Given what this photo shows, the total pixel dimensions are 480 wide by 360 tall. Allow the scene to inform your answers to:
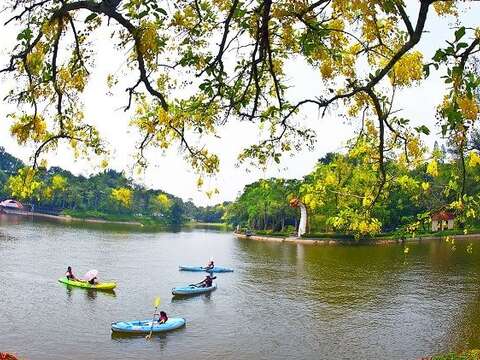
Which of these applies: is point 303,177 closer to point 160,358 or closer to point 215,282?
point 215,282

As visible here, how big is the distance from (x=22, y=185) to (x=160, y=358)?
10.7 meters

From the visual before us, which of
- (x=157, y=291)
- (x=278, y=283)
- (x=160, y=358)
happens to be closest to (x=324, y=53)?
(x=160, y=358)

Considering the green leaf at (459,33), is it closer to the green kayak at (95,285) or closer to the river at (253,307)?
the river at (253,307)

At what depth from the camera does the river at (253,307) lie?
16047 millimetres

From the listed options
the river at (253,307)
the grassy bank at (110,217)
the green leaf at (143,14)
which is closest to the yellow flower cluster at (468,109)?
the green leaf at (143,14)

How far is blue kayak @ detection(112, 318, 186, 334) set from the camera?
664 inches

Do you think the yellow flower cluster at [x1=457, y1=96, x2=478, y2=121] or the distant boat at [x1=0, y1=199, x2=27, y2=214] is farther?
the distant boat at [x1=0, y1=199, x2=27, y2=214]

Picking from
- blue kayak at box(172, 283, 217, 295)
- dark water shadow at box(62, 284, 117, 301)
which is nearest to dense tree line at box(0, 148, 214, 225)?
dark water shadow at box(62, 284, 117, 301)

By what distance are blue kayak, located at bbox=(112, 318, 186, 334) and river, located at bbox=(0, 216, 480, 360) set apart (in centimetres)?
33

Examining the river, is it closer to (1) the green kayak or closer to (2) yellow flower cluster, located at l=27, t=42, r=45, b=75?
(1) the green kayak

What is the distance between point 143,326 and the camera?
17172 millimetres

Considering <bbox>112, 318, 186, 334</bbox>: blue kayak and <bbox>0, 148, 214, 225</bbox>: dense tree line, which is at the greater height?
<bbox>0, 148, 214, 225</bbox>: dense tree line

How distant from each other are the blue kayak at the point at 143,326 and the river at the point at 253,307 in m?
0.33

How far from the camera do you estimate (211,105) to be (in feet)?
17.8
